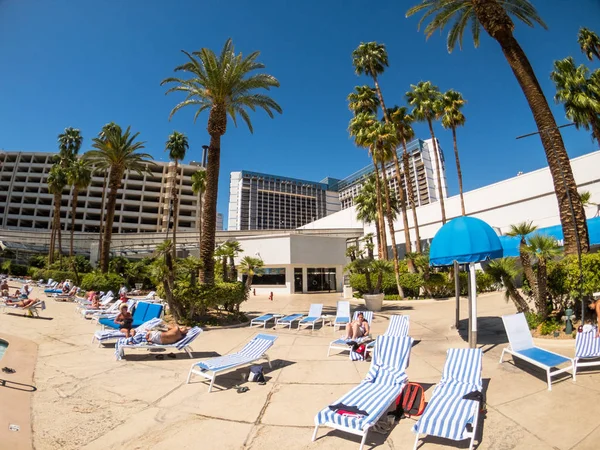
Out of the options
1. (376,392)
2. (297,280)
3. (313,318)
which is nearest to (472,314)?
(376,392)

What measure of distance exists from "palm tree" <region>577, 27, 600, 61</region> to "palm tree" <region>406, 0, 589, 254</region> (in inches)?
464

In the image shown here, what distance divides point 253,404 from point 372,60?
84.9 ft

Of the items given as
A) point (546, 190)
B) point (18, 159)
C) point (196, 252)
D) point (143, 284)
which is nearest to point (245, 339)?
point (546, 190)

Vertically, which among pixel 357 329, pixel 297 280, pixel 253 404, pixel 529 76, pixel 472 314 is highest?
pixel 529 76

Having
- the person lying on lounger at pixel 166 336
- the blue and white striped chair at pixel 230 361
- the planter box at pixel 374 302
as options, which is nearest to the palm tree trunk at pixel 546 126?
the blue and white striped chair at pixel 230 361

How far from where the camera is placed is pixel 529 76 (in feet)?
32.1

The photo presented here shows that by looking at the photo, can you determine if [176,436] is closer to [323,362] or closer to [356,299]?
[323,362]

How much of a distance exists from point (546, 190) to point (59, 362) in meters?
28.2

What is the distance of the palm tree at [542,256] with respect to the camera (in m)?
7.99

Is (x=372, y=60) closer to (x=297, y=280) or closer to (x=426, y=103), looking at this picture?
(x=426, y=103)

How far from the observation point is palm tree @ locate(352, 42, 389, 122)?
2428 cm

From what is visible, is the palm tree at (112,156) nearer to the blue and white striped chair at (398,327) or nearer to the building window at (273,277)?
the building window at (273,277)

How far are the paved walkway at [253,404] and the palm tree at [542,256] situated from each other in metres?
1.21

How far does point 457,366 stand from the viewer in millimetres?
4957
